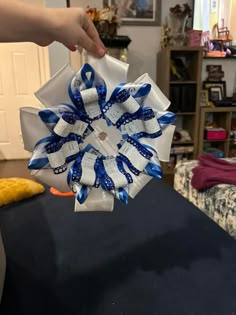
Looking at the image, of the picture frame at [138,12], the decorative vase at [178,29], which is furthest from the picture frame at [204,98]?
the picture frame at [138,12]

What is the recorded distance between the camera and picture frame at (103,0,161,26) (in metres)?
3.11

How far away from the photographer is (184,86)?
9.98 ft

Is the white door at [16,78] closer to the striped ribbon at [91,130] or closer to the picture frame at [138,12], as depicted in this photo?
the picture frame at [138,12]

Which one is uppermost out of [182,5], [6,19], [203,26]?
[182,5]

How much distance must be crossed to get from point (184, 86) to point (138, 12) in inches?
36.1

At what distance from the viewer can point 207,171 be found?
5.33 ft

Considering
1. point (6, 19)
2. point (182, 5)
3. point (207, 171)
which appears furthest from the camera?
point (182, 5)

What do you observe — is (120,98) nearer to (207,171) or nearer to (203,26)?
(207,171)

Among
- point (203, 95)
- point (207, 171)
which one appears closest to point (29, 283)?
point (207, 171)

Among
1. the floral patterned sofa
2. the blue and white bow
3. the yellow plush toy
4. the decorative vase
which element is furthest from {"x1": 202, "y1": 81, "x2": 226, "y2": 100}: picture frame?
the blue and white bow

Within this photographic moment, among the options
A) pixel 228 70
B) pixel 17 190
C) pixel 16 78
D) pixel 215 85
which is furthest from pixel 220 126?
pixel 17 190

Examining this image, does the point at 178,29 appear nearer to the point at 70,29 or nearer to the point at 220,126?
the point at 220,126

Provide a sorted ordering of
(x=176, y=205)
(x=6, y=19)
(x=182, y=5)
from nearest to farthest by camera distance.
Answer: (x=6, y=19), (x=176, y=205), (x=182, y=5)

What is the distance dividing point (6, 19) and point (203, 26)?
3190 millimetres
